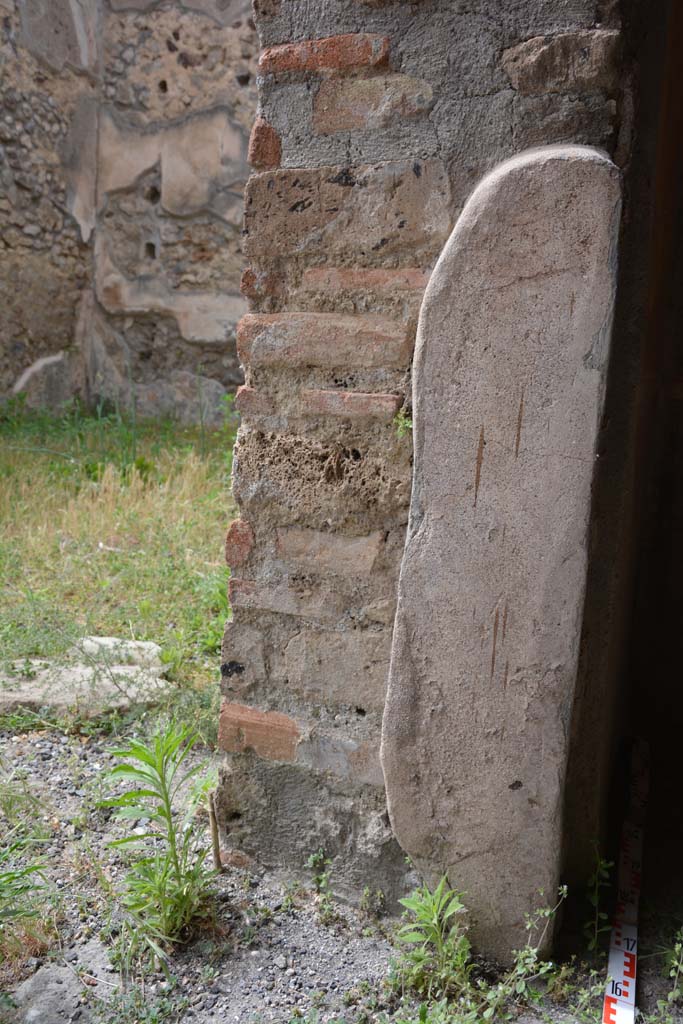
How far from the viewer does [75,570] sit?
144 inches

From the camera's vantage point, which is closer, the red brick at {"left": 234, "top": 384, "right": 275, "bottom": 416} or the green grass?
the red brick at {"left": 234, "top": 384, "right": 275, "bottom": 416}

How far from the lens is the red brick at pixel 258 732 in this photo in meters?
1.92

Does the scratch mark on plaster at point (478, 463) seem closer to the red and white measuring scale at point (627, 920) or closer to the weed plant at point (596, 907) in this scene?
the weed plant at point (596, 907)

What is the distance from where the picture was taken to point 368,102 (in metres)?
1.66

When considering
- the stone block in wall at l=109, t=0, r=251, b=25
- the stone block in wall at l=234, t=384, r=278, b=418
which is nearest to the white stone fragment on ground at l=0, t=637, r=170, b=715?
the stone block in wall at l=234, t=384, r=278, b=418

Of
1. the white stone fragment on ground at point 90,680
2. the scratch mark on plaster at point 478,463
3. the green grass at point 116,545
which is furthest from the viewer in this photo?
the green grass at point 116,545

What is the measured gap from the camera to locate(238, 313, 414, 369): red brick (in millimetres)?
1706

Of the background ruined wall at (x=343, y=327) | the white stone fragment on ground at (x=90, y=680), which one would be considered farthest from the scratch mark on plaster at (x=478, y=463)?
the white stone fragment on ground at (x=90, y=680)

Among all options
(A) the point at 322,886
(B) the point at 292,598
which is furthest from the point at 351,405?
(A) the point at 322,886

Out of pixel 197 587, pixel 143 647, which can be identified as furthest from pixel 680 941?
pixel 197 587

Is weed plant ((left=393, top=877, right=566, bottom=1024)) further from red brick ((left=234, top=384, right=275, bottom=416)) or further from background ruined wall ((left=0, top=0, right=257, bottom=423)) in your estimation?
background ruined wall ((left=0, top=0, right=257, bottom=423))

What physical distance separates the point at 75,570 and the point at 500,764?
2.48m

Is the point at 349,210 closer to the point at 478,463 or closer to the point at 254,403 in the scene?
the point at 254,403

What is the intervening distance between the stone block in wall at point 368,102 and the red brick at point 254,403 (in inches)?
20.5
